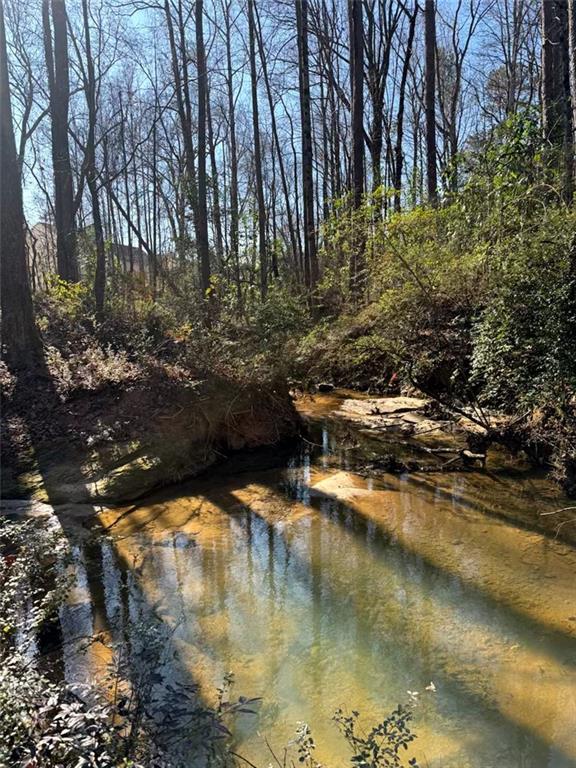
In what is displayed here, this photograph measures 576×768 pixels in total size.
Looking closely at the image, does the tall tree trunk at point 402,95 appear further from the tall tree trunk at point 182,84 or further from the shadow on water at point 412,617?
the shadow on water at point 412,617

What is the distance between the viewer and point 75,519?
5.79 meters

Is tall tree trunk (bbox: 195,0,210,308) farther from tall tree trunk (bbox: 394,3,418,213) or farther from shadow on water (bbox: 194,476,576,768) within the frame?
shadow on water (bbox: 194,476,576,768)

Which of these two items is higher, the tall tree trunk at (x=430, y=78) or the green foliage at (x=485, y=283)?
the tall tree trunk at (x=430, y=78)

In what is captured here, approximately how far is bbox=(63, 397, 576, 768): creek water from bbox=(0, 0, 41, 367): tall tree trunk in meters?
4.19

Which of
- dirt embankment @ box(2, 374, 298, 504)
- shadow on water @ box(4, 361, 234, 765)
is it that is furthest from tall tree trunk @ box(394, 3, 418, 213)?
shadow on water @ box(4, 361, 234, 765)

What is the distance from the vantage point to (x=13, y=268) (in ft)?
28.8

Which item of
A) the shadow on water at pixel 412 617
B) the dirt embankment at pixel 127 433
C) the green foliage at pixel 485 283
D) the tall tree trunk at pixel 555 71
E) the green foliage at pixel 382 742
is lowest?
the shadow on water at pixel 412 617

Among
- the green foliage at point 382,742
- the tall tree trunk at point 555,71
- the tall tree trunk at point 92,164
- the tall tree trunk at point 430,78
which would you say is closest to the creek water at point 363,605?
the green foliage at point 382,742

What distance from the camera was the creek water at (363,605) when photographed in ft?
9.50

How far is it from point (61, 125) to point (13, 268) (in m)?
6.26

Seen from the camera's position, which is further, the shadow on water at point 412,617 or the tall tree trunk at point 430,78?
the tall tree trunk at point 430,78

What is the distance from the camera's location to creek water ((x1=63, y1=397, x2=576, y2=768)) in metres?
2.89

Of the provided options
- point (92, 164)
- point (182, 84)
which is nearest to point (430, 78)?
point (182, 84)

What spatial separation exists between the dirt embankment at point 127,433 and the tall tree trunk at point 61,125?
310 inches
